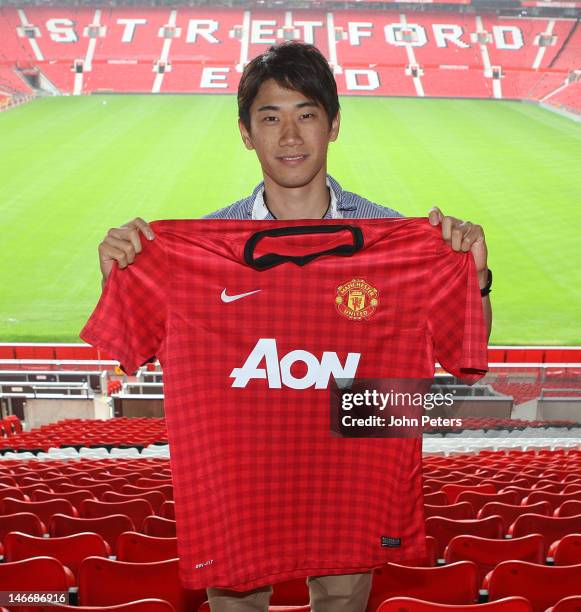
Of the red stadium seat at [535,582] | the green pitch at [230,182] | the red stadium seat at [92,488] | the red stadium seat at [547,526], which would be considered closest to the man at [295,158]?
the red stadium seat at [535,582]

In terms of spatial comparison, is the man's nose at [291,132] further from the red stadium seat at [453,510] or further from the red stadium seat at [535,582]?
the red stadium seat at [453,510]

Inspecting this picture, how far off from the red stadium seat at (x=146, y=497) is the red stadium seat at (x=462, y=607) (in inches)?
91.7

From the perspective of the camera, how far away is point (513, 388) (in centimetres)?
1020

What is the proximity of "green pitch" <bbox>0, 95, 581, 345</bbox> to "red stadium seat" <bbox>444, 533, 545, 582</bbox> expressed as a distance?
987 cm

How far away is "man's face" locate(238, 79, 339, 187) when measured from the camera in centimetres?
229

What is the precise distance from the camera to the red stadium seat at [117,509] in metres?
3.89

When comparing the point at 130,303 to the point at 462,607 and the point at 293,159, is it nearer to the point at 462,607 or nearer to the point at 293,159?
the point at 293,159

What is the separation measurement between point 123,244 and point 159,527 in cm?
180

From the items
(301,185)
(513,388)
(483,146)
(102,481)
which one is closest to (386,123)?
(483,146)

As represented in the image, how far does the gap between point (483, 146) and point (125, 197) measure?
1207 centimetres

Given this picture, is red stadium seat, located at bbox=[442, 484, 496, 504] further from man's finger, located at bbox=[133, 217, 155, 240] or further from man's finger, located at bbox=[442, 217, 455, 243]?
man's finger, located at bbox=[133, 217, 155, 240]

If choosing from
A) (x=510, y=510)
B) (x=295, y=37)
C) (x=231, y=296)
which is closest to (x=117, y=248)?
(x=231, y=296)

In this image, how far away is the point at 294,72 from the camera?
2.26 meters

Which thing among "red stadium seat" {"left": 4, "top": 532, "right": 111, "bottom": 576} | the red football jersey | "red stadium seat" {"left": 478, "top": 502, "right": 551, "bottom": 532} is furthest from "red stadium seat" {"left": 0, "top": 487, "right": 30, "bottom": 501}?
"red stadium seat" {"left": 478, "top": 502, "right": 551, "bottom": 532}
